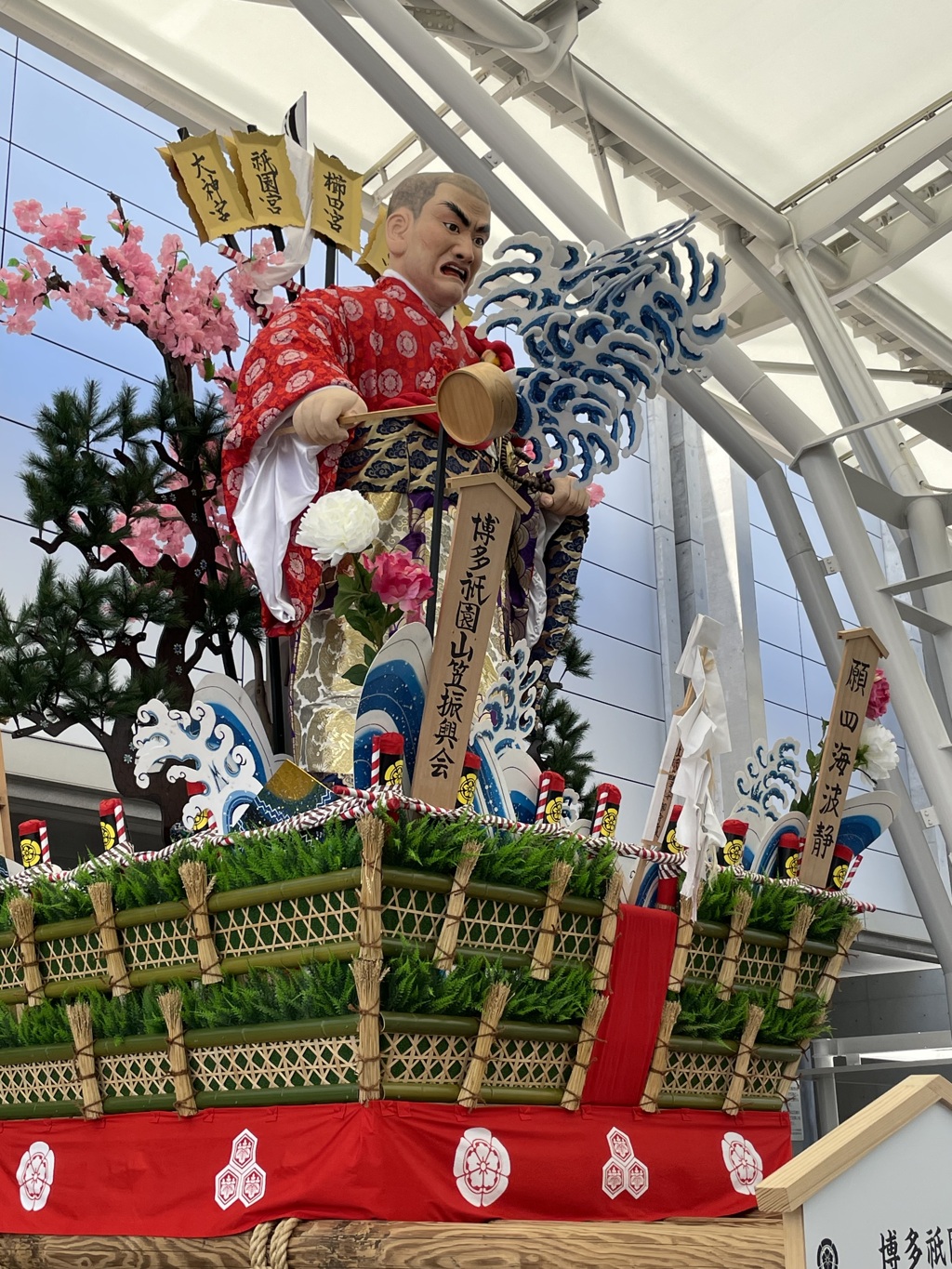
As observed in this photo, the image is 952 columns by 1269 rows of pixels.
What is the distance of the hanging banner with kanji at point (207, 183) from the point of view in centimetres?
333

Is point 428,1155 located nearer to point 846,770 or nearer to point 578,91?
point 846,770

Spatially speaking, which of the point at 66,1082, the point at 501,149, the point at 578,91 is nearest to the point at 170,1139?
the point at 66,1082

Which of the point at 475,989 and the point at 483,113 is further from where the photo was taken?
the point at 483,113

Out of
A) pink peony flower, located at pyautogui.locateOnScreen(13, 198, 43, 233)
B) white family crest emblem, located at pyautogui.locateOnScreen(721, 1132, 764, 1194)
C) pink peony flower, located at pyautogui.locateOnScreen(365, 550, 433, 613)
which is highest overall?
pink peony flower, located at pyautogui.locateOnScreen(13, 198, 43, 233)

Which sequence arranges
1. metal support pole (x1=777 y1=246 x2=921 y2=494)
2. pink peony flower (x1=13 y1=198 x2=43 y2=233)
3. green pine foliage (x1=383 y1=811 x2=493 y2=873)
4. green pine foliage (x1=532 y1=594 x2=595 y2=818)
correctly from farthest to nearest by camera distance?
metal support pole (x1=777 y1=246 x2=921 y2=494)
green pine foliage (x1=532 y1=594 x2=595 y2=818)
pink peony flower (x1=13 y1=198 x2=43 y2=233)
green pine foliage (x1=383 y1=811 x2=493 y2=873)

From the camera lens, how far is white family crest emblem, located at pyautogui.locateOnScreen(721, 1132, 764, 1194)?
2463mm

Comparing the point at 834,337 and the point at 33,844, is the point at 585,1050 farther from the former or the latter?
the point at 834,337

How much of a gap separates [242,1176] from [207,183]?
236 cm

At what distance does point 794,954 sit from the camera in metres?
2.57

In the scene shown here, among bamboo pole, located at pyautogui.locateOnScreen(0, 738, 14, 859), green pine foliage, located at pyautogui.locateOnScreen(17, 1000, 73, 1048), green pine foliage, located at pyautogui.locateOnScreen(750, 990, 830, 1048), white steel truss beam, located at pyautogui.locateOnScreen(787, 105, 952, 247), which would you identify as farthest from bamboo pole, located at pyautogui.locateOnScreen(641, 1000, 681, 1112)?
white steel truss beam, located at pyautogui.locateOnScreen(787, 105, 952, 247)

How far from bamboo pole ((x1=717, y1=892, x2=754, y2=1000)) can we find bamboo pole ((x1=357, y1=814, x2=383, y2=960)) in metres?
0.82

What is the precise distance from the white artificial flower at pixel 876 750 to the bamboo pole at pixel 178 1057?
150 centimetres

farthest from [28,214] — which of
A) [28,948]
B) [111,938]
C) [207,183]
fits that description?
[111,938]

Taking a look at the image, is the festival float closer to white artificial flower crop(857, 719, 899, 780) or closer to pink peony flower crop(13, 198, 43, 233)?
white artificial flower crop(857, 719, 899, 780)
